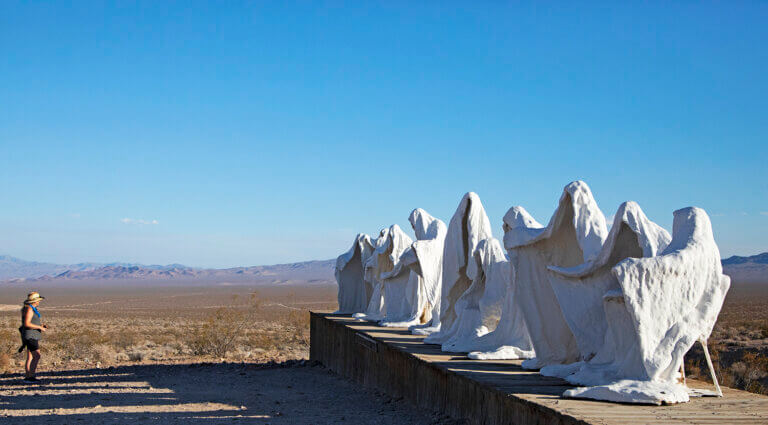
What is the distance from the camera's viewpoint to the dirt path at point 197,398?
9898mm

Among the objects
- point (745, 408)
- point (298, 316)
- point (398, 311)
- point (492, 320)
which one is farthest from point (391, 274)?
point (298, 316)

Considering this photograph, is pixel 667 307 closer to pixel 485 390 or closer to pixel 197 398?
pixel 485 390

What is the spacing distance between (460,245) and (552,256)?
324 centimetres

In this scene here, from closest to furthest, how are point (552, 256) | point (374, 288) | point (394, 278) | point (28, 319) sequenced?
point (552, 256)
point (28, 319)
point (394, 278)
point (374, 288)

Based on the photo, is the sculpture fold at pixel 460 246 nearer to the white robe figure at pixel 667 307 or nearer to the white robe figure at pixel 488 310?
the white robe figure at pixel 488 310

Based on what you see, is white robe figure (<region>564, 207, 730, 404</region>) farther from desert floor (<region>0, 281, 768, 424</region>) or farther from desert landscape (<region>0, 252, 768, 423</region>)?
desert floor (<region>0, 281, 768, 424</region>)

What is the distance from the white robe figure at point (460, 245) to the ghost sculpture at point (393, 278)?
2.15 m

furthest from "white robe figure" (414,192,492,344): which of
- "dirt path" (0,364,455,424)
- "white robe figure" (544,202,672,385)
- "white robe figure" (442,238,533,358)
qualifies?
"white robe figure" (544,202,672,385)

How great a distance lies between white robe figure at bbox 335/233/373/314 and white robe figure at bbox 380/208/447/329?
3.66 meters

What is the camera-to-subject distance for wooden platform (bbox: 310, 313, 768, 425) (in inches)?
219

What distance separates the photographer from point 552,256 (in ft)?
28.2

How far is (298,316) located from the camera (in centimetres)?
3259

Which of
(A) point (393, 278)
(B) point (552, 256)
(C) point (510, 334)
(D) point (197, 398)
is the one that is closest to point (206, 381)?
(D) point (197, 398)

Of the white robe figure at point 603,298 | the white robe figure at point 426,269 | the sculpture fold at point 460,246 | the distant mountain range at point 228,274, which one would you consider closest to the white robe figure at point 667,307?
the white robe figure at point 603,298
